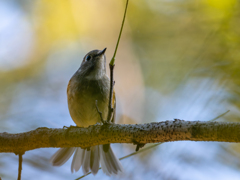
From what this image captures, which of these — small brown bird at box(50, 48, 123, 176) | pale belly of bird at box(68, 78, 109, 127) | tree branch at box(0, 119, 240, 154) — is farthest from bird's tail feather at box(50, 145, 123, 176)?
tree branch at box(0, 119, 240, 154)

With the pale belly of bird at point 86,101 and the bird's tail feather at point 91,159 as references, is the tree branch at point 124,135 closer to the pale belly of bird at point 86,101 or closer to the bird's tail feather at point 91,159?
the bird's tail feather at point 91,159

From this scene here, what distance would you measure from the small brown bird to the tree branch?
633 millimetres

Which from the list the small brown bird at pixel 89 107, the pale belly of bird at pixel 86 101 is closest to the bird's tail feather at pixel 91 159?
the small brown bird at pixel 89 107

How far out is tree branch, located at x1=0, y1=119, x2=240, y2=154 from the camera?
1.29 meters

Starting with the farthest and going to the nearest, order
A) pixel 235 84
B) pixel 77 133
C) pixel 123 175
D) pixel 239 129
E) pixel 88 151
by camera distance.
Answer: pixel 88 151 → pixel 123 175 → pixel 77 133 → pixel 235 84 → pixel 239 129

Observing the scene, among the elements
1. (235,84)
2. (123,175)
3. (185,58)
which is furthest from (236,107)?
(123,175)

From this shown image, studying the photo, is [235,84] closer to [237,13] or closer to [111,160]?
[237,13]

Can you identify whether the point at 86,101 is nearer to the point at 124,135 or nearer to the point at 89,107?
the point at 89,107

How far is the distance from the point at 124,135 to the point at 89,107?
1.19 metres

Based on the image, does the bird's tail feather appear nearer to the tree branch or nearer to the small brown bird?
the small brown bird

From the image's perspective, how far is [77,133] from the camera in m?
1.88

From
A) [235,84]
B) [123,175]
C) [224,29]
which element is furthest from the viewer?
[123,175]

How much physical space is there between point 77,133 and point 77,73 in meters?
1.30

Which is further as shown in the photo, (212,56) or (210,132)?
(212,56)
